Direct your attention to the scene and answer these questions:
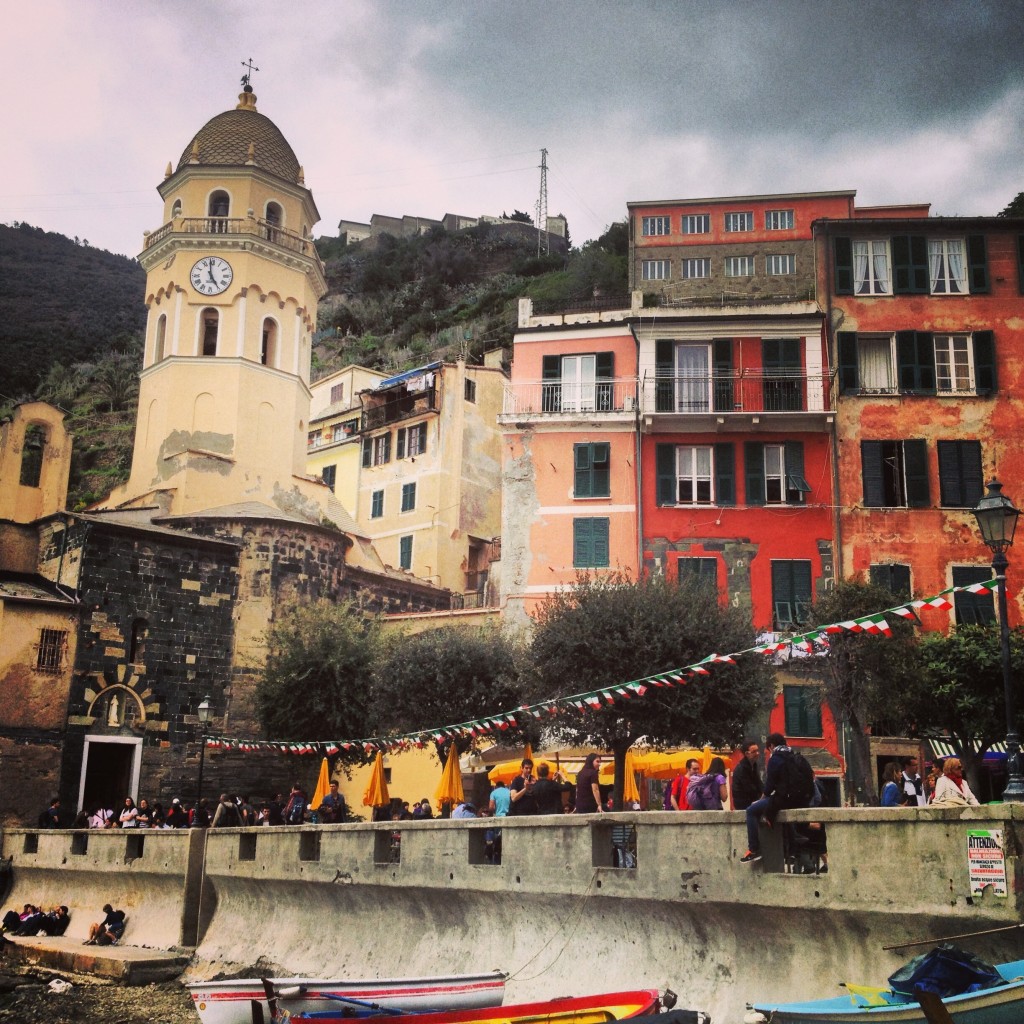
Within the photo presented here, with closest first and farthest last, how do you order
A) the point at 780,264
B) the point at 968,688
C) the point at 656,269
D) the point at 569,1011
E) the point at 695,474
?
1. the point at 569,1011
2. the point at 968,688
3. the point at 695,474
4. the point at 780,264
5. the point at 656,269

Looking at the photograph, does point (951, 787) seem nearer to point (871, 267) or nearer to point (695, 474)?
point (695, 474)

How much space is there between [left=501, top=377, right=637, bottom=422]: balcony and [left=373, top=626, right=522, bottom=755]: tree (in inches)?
294

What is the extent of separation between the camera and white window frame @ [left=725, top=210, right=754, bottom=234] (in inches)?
2244

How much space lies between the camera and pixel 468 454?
52719 mm

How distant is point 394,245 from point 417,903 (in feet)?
336

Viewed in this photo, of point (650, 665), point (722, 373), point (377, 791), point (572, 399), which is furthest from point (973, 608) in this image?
point (377, 791)

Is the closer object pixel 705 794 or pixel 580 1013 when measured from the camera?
pixel 580 1013

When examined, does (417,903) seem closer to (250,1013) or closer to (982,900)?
(250,1013)

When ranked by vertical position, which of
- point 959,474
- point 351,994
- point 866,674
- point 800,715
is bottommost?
point 351,994

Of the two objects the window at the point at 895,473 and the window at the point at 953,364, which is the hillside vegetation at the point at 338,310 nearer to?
the window at the point at 953,364

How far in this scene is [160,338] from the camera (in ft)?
145

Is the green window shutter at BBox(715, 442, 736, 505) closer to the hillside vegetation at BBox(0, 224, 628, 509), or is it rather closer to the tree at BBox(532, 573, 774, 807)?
the tree at BBox(532, 573, 774, 807)

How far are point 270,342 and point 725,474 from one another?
19058mm

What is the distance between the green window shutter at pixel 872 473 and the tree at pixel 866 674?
602cm
